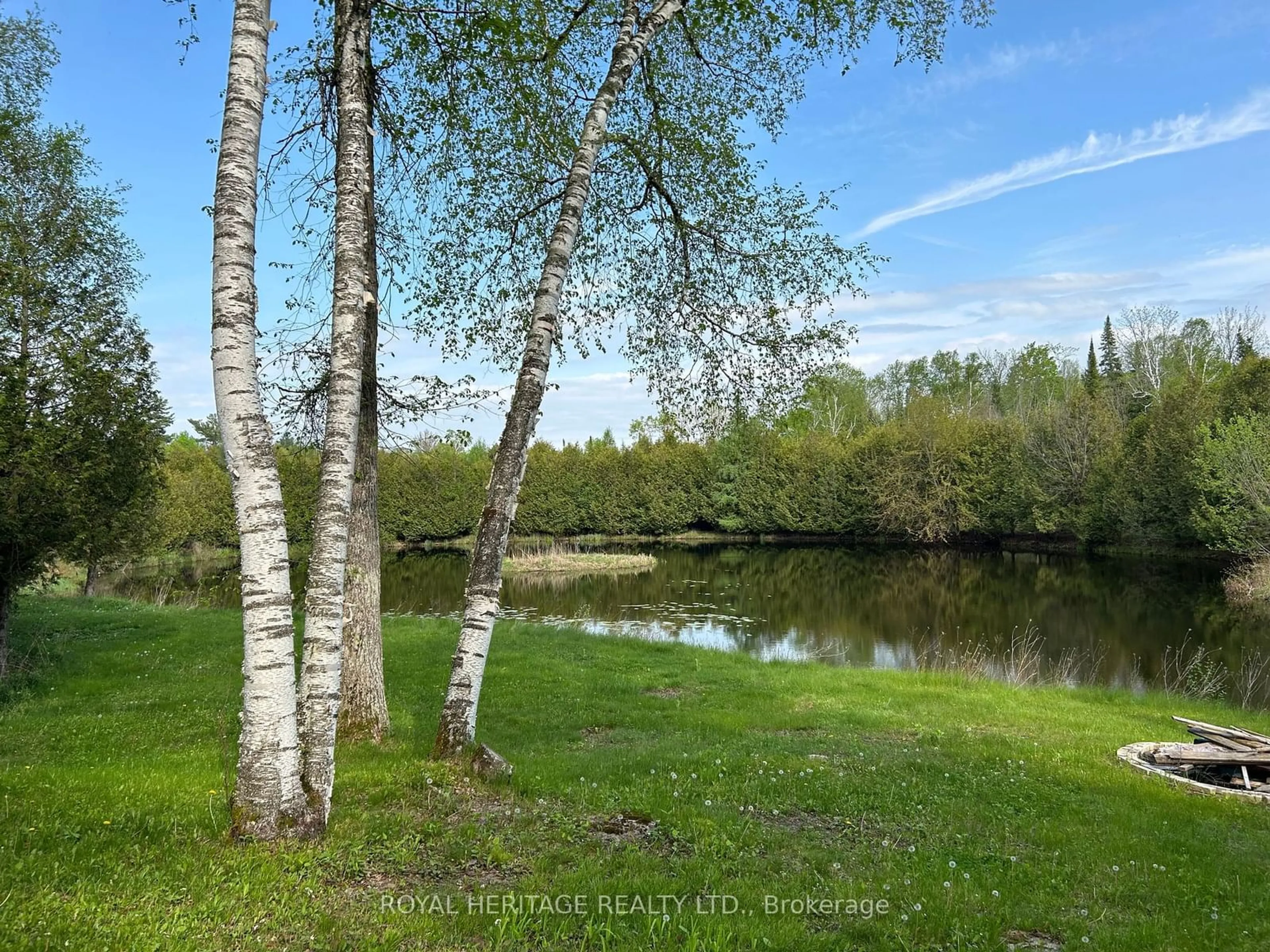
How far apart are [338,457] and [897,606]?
90.6ft

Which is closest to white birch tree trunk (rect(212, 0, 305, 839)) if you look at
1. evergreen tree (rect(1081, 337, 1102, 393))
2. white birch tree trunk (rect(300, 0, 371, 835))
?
white birch tree trunk (rect(300, 0, 371, 835))

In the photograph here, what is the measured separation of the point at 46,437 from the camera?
34.1 ft

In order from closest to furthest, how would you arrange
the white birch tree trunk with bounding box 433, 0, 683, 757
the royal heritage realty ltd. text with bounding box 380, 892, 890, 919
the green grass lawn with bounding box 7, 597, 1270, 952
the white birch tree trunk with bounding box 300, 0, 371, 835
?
Result: 1. the green grass lawn with bounding box 7, 597, 1270, 952
2. the royal heritage realty ltd. text with bounding box 380, 892, 890, 919
3. the white birch tree trunk with bounding box 300, 0, 371, 835
4. the white birch tree trunk with bounding box 433, 0, 683, 757

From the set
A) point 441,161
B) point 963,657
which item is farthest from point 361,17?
point 963,657

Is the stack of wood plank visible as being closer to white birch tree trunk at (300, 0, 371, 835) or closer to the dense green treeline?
white birch tree trunk at (300, 0, 371, 835)

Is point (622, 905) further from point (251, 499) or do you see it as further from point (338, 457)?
point (338, 457)

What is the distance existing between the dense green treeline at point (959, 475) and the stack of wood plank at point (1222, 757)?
23.9 metres

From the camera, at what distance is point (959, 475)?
5469cm

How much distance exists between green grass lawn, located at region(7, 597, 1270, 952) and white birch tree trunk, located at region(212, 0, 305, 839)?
1.15ft

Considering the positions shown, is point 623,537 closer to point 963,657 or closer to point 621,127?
point 963,657

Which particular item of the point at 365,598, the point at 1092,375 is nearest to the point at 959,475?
→ the point at 1092,375

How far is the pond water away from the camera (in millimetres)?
19781

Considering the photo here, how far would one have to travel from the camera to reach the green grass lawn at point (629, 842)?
11.4 feet

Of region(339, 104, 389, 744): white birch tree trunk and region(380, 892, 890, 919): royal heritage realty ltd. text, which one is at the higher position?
region(339, 104, 389, 744): white birch tree trunk
